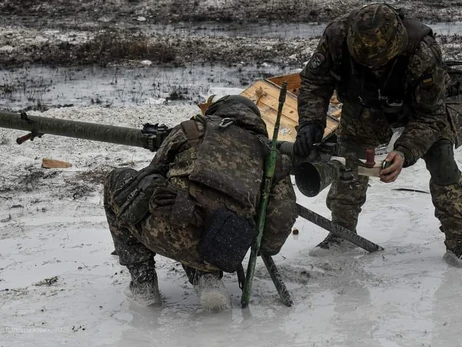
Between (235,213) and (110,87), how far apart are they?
32.4 feet

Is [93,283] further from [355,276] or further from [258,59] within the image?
[258,59]

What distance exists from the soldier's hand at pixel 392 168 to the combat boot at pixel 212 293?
1.07 metres

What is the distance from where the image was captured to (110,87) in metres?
13.5

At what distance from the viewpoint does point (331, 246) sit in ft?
17.6

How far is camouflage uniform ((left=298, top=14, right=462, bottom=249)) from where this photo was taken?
4562 millimetres

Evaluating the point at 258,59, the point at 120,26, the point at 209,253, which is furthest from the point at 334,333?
the point at 120,26

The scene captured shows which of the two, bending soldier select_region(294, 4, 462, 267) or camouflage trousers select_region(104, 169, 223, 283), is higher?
bending soldier select_region(294, 4, 462, 267)

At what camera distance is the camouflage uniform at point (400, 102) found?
15.0 ft

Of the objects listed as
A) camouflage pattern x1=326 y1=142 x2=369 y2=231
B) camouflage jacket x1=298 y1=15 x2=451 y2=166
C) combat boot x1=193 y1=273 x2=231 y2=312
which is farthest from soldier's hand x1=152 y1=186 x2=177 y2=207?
camouflage pattern x1=326 y1=142 x2=369 y2=231

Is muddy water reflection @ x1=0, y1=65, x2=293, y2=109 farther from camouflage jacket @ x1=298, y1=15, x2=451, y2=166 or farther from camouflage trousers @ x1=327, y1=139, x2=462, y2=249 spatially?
camouflage trousers @ x1=327, y1=139, x2=462, y2=249

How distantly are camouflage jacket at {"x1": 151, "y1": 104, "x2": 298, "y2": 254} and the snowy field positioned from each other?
50 centimetres

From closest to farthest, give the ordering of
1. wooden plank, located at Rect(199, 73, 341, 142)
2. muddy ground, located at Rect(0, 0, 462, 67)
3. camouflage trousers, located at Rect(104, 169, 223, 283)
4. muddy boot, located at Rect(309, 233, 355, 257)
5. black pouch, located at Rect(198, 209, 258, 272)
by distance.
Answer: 1. black pouch, located at Rect(198, 209, 258, 272)
2. camouflage trousers, located at Rect(104, 169, 223, 283)
3. muddy boot, located at Rect(309, 233, 355, 257)
4. wooden plank, located at Rect(199, 73, 341, 142)
5. muddy ground, located at Rect(0, 0, 462, 67)

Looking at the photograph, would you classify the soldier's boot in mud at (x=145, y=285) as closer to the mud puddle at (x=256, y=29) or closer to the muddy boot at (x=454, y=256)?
the muddy boot at (x=454, y=256)

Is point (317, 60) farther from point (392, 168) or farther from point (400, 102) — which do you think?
point (392, 168)
